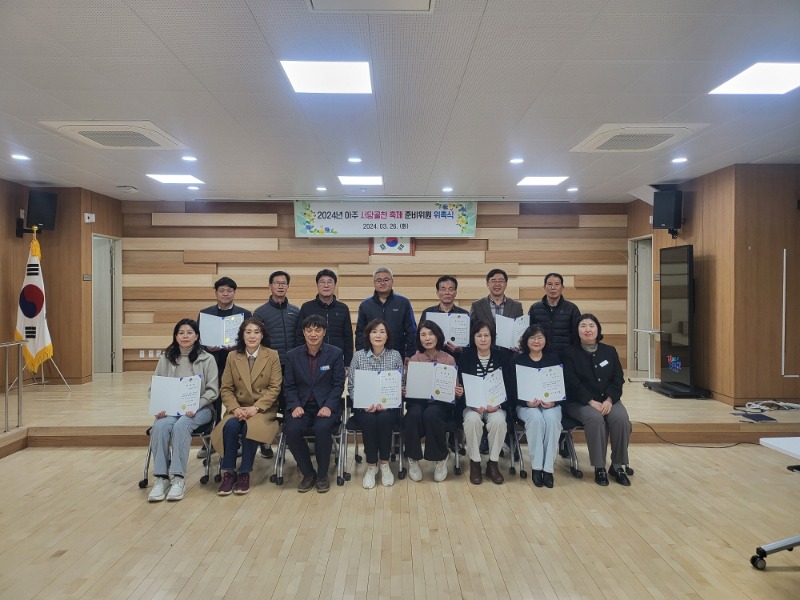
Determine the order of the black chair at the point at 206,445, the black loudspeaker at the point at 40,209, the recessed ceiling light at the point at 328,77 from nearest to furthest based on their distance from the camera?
the recessed ceiling light at the point at 328,77 < the black chair at the point at 206,445 < the black loudspeaker at the point at 40,209

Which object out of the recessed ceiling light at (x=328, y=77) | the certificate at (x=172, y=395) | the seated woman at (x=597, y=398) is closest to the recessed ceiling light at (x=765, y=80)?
the seated woman at (x=597, y=398)

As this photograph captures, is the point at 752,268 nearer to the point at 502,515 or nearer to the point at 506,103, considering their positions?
the point at 506,103

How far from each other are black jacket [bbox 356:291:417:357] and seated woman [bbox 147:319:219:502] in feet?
4.30

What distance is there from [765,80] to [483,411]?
10.1 feet

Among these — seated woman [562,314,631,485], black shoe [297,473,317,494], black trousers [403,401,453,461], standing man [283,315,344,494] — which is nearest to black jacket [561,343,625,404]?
seated woman [562,314,631,485]

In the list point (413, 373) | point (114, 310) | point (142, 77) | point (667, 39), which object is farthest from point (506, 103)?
point (114, 310)

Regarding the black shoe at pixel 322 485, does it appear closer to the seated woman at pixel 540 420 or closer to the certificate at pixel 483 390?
the certificate at pixel 483 390

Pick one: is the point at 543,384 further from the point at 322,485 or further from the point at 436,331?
the point at 322,485

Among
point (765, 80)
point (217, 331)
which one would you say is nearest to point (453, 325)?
point (217, 331)

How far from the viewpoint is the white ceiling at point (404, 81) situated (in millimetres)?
2854

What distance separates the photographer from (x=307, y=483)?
4098 millimetres

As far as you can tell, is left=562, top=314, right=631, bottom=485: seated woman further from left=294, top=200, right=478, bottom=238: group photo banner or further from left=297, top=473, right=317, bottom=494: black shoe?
left=294, top=200, right=478, bottom=238: group photo banner

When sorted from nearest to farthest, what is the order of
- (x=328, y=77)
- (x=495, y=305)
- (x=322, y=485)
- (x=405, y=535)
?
(x=405, y=535), (x=328, y=77), (x=322, y=485), (x=495, y=305)

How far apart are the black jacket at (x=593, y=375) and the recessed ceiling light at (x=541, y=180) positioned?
10.3 ft
